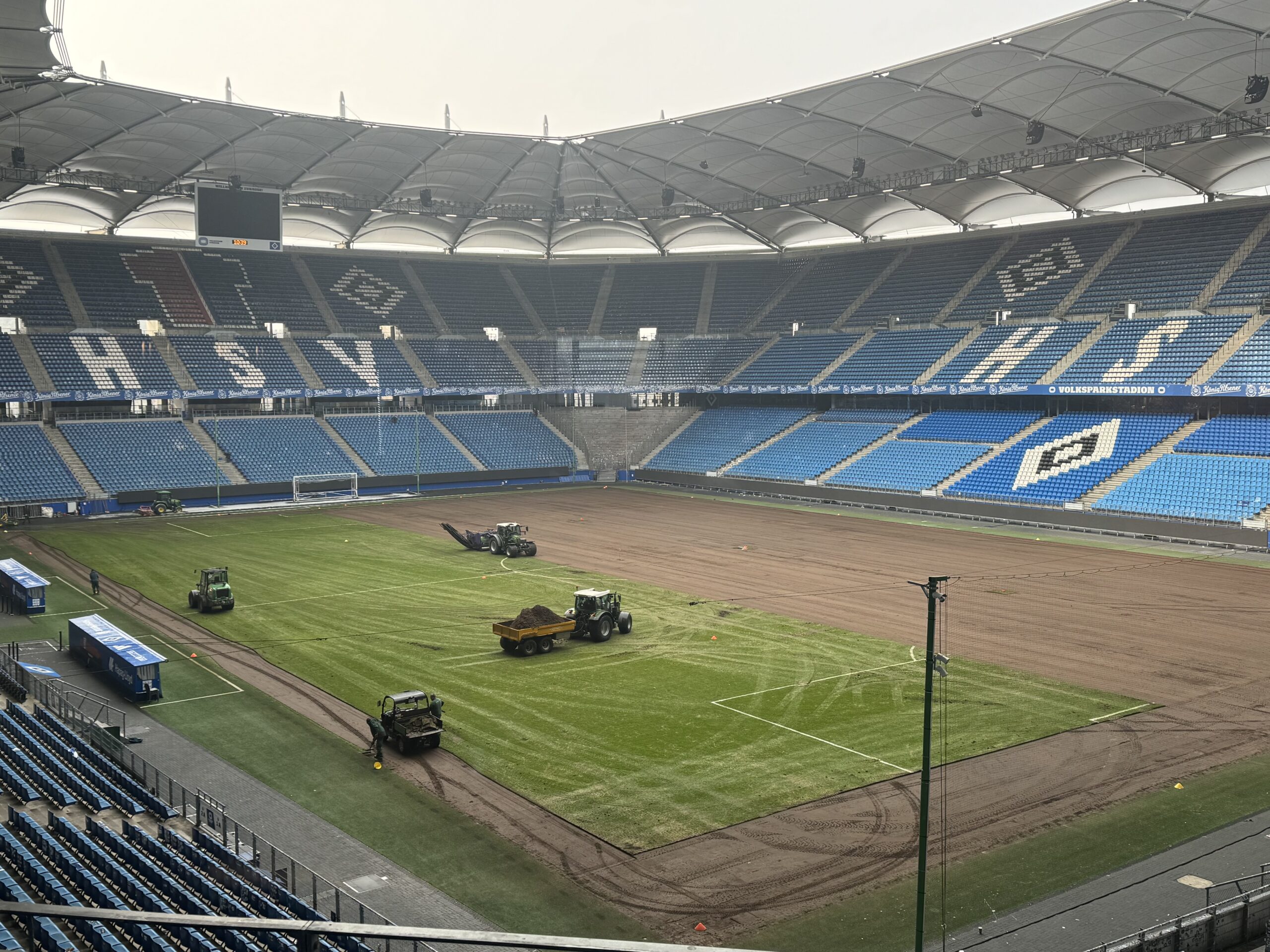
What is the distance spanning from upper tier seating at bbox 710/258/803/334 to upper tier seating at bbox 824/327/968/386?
45.3 ft

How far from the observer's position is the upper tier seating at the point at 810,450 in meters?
68.8

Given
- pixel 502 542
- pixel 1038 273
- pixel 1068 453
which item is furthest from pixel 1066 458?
pixel 502 542

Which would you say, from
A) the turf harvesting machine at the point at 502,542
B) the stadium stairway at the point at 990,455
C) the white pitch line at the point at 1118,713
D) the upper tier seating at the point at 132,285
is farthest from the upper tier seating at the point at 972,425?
the upper tier seating at the point at 132,285

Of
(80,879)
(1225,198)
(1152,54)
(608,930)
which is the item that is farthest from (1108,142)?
(80,879)

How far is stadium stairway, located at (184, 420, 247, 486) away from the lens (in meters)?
64.9

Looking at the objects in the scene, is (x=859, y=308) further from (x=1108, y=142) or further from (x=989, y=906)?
(x=989, y=906)

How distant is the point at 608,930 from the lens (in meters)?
14.5

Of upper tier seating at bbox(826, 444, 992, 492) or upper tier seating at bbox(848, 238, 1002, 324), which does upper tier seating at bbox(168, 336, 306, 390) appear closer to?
upper tier seating at bbox(826, 444, 992, 492)

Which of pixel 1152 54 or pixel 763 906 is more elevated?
pixel 1152 54

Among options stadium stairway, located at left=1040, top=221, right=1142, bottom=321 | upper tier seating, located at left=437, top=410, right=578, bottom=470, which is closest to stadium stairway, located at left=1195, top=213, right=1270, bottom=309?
stadium stairway, located at left=1040, top=221, right=1142, bottom=321

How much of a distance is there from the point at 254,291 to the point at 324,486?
2065 cm

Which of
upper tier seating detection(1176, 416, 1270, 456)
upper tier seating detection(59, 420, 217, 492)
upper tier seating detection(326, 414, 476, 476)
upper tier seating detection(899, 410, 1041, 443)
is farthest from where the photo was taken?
upper tier seating detection(326, 414, 476, 476)

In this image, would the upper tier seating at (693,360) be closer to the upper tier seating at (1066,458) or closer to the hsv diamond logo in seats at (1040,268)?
the hsv diamond logo in seats at (1040,268)

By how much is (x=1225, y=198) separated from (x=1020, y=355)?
14.1 meters
